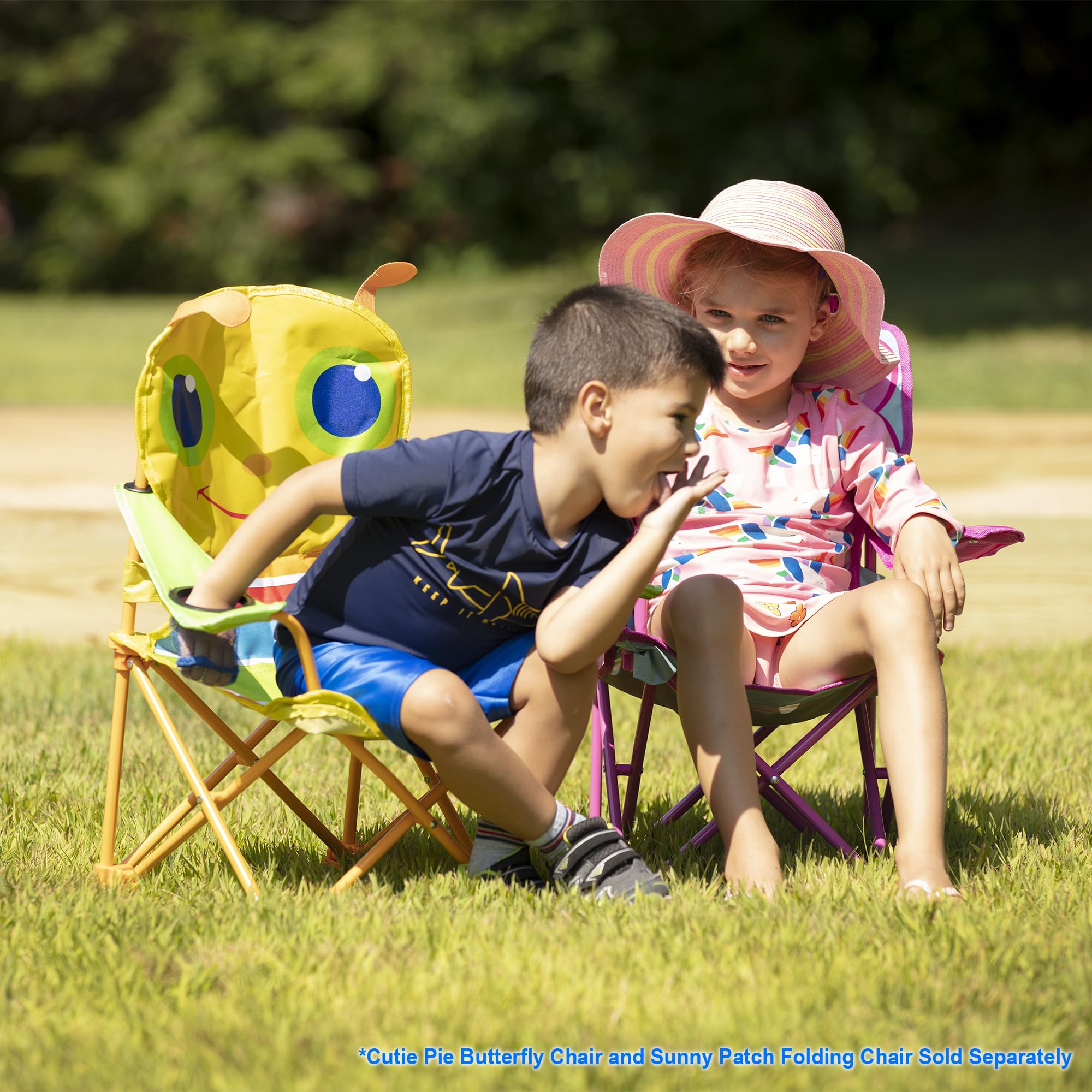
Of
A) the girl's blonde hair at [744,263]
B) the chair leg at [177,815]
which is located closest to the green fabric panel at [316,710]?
the chair leg at [177,815]

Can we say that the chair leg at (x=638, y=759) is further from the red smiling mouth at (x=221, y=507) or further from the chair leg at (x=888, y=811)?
the red smiling mouth at (x=221, y=507)

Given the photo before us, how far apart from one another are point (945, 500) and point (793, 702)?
3.95m

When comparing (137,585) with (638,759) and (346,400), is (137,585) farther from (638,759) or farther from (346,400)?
(638,759)

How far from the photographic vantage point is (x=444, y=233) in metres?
25.5

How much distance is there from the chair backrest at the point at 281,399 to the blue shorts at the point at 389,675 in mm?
366

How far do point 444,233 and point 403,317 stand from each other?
8295 mm

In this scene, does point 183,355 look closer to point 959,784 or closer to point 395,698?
point 395,698

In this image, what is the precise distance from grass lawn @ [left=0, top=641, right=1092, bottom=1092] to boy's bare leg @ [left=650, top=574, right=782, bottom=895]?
9 centimetres

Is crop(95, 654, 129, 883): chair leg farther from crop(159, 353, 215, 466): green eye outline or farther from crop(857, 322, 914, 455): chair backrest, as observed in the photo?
crop(857, 322, 914, 455): chair backrest

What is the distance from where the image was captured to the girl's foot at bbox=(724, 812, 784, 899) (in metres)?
2.42

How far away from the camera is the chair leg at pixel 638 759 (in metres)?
2.73

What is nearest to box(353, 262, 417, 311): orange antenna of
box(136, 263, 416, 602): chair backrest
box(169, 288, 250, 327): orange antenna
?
box(136, 263, 416, 602): chair backrest

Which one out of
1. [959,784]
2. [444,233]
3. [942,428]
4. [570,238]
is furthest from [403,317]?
[959,784]

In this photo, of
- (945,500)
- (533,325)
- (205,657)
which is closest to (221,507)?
(205,657)
